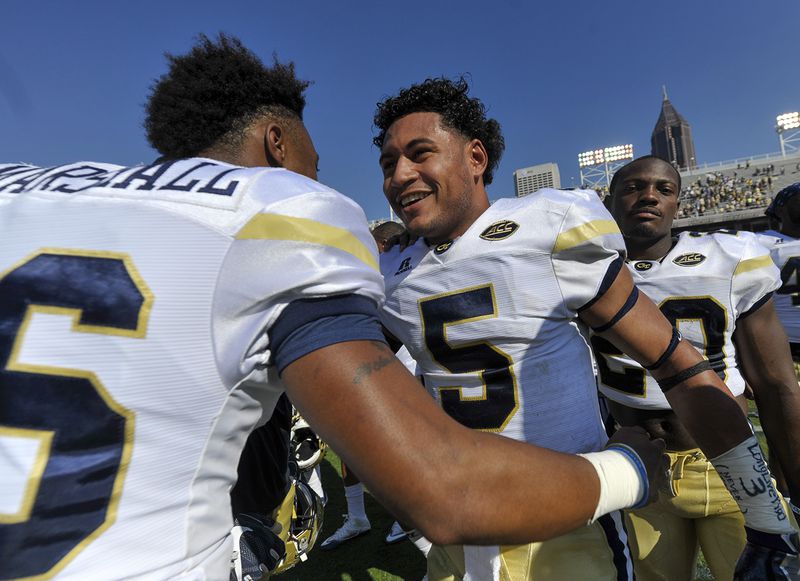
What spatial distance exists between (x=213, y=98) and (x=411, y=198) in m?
0.89

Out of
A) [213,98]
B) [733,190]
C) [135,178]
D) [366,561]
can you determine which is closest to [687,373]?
[135,178]

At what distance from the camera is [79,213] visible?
81 centimetres

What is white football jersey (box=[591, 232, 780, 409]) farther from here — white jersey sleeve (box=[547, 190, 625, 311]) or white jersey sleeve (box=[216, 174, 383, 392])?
white jersey sleeve (box=[216, 174, 383, 392])

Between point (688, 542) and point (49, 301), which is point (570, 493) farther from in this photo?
point (688, 542)

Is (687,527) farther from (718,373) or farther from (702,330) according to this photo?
(702,330)

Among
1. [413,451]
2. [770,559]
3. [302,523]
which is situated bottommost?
[302,523]

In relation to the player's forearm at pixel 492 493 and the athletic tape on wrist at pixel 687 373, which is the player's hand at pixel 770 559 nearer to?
the athletic tape on wrist at pixel 687 373

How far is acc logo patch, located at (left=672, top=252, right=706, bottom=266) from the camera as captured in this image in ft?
8.56

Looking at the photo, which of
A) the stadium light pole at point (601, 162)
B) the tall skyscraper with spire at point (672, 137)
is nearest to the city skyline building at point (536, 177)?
the stadium light pole at point (601, 162)

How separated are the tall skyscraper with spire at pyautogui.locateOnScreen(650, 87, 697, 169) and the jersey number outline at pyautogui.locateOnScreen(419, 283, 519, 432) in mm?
122949

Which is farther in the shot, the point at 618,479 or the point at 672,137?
the point at 672,137

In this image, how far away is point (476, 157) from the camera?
2344mm

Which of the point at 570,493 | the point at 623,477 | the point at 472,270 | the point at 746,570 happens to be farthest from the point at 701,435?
the point at 570,493

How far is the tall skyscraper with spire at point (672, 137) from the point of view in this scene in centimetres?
10725
